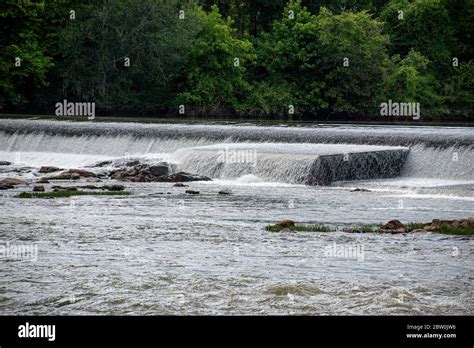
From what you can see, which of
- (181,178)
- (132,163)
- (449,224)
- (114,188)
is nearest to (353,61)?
(132,163)

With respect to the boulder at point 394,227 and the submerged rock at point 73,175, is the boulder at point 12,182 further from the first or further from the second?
the boulder at point 394,227

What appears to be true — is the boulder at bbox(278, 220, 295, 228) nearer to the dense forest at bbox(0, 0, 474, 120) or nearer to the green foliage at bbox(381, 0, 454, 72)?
the dense forest at bbox(0, 0, 474, 120)

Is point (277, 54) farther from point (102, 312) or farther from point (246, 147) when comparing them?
point (102, 312)

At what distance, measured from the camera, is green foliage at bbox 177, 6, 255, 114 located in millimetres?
62531

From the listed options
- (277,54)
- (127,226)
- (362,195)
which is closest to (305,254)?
(127,226)

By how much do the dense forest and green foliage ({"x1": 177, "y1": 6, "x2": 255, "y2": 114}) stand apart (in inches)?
2.7

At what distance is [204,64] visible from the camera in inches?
2525

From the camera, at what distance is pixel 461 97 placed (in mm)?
64500

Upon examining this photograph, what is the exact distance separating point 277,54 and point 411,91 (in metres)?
8.90

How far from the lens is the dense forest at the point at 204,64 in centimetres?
6066

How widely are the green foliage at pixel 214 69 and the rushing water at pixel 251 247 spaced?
28254 millimetres

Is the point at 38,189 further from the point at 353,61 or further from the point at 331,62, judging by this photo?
the point at 331,62
